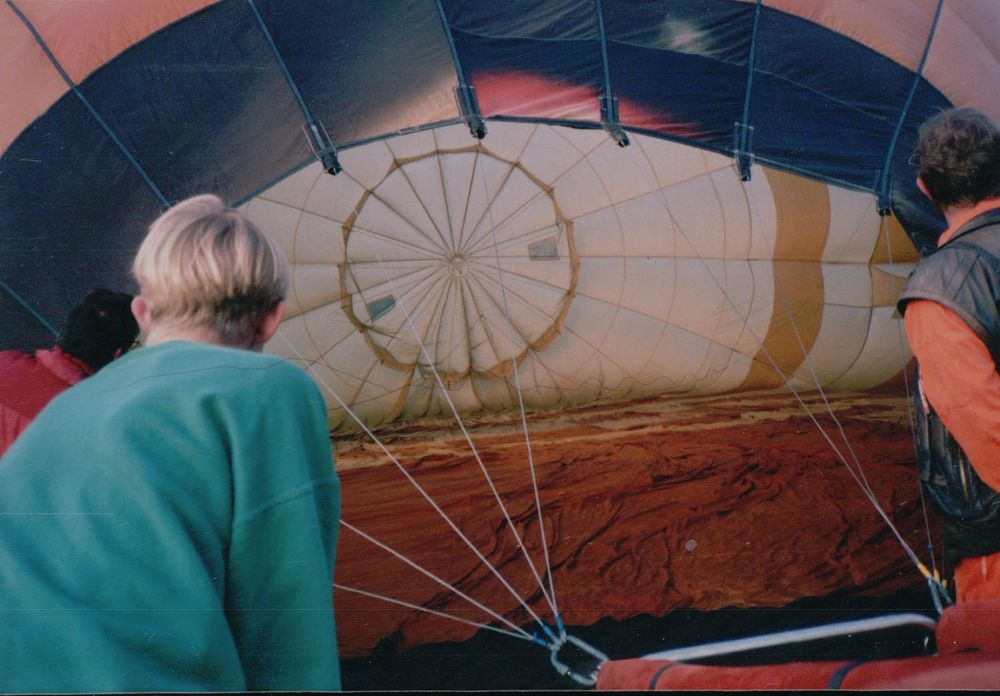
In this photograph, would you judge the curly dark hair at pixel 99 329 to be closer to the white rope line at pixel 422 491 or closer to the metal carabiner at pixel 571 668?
the white rope line at pixel 422 491

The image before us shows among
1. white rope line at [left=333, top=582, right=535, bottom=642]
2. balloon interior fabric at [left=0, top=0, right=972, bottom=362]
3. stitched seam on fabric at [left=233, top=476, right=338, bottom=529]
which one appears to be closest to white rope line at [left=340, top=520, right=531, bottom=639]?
white rope line at [left=333, top=582, right=535, bottom=642]

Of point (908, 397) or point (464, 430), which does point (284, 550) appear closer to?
point (464, 430)

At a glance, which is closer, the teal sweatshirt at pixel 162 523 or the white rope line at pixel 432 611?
the teal sweatshirt at pixel 162 523

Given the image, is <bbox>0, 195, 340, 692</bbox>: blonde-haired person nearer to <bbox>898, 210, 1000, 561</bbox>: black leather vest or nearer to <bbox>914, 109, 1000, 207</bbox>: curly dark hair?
<bbox>898, 210, 1000, 561</bbox>: black leather vest

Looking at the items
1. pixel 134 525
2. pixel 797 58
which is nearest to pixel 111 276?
pixel 134 525

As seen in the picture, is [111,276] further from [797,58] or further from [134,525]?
[797,58]

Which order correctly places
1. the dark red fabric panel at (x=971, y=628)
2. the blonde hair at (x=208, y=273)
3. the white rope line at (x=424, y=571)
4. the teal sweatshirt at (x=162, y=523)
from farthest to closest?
the white rope line at (x=424, y=571)
the dark red fabric panel at (x=971, y=628)
the blonde hair at (x=208, y=273)
the teal sweatshirt at (x=162, y=523)

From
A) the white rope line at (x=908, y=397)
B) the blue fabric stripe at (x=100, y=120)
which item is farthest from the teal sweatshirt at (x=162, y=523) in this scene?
the white rope line at (x=908, y=397)
